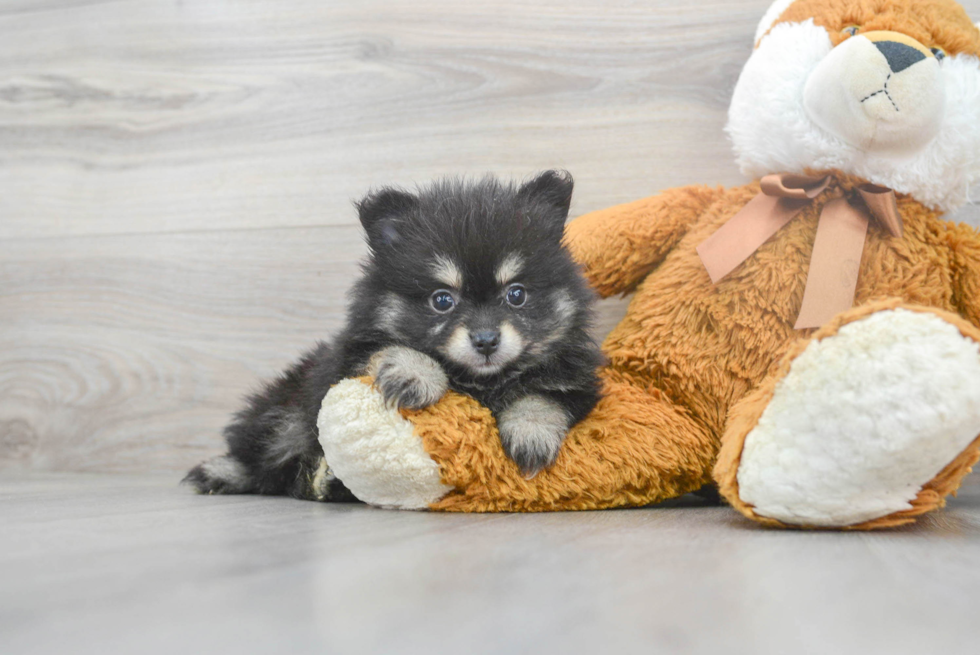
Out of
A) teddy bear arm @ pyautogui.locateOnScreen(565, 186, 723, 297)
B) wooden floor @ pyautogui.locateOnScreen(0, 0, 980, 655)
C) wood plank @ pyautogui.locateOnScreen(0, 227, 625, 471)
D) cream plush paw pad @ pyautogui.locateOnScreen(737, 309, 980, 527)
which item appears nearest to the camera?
cream plush paw pad @ pyautogui.locateOnScreen(737, 309, 980, 527)

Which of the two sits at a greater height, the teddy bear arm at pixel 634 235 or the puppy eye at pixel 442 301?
the teddy bear arm at pixel 634 235

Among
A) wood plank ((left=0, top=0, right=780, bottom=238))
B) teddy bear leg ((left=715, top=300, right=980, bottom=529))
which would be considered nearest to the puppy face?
teddy bear leg ((left=715, top=300, right=980, bottom=529))

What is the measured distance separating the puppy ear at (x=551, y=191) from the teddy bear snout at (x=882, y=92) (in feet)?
1.60

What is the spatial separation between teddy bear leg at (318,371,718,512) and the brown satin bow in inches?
13.1

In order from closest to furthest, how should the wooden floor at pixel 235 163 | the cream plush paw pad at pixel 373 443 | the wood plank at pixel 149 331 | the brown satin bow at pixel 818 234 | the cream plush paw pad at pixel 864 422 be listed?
the cream plush paw pad at pixel 864 422 → the cream plush paw pad at pixel 373 443 → the brown satin bow at pixel 818 234 → the wooden floor at pixel 235 163 → the wood plank at pixel 149 331

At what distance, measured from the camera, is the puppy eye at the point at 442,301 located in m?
1.35

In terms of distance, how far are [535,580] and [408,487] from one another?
542 millimetres

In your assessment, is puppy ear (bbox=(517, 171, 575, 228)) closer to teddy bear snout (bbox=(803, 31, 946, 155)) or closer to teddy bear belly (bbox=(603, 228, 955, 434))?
teddy bear belly (bbox=(603, 228, 955, 434))

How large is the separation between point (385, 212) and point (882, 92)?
36.4 inches

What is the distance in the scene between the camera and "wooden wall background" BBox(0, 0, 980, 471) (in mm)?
1972

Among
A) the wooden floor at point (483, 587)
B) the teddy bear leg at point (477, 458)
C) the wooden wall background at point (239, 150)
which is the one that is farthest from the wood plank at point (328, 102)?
the wooden floor at point (483, 587)

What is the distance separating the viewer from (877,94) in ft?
4.34

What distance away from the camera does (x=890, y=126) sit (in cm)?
134

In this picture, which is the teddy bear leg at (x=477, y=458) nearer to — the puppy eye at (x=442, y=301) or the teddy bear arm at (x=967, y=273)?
the puppy eye at (x=442, y=301)
